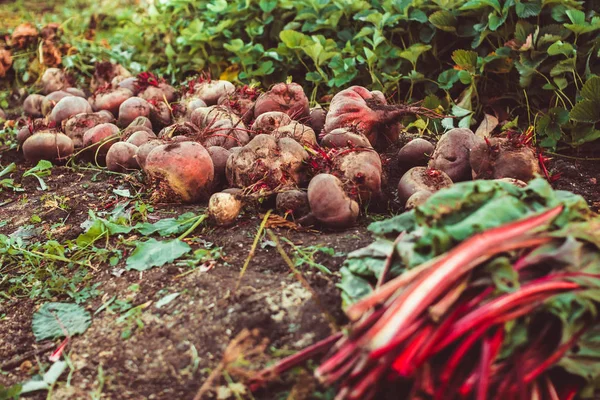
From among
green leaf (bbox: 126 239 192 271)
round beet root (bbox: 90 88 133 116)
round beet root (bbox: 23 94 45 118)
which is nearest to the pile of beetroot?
round beet root (bbox: 90 88 133 116)

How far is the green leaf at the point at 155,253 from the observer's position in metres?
2.45

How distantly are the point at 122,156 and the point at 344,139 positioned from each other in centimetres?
150

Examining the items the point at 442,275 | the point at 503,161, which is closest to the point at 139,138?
the point at 503,161

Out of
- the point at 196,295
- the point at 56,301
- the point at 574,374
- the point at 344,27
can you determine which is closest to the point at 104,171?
the point at 56,301

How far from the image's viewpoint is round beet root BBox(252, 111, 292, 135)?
10.6 feet

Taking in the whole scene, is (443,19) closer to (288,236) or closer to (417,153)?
(417,153)

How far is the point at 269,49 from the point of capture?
502 centimetres

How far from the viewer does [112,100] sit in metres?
4.34

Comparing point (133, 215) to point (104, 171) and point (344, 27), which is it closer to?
point (104, 171)

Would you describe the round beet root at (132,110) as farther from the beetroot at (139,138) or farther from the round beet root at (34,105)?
the round beet root at (34,105)

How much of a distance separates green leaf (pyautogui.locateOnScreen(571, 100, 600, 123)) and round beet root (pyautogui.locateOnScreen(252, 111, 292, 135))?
1.79m

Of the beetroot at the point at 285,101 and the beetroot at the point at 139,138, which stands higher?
the beetroot at the point at 285,101

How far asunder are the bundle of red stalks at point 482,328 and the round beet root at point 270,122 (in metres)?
1.80

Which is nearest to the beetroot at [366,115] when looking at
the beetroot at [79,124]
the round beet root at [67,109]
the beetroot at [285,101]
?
the beetroot at [285,101]
